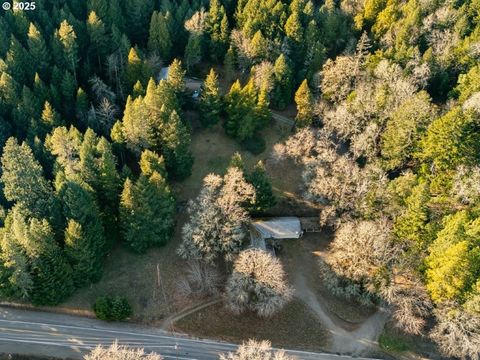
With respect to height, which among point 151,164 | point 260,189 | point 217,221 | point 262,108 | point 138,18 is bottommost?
point 217,221

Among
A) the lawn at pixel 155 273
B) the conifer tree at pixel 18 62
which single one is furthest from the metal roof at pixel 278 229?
the conifer tree at pixel 18 62

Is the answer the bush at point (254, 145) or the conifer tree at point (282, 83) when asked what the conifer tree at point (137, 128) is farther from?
the conifer tree at point (282, 83)

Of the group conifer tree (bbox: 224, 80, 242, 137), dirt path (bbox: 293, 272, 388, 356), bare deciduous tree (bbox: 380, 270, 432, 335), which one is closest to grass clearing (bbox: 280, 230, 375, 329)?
dirt path (bbox: 293, 272, 388, 356)

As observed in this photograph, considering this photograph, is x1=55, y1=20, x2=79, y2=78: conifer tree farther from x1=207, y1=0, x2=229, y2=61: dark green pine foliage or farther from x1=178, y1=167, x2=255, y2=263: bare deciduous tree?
x1=178, y1=167, x2=255, y2=263: bare deciduous tree

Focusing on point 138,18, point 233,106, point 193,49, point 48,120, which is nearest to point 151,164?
point 233,106

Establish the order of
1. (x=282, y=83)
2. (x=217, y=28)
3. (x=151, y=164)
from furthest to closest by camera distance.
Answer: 1. (x=217, y=28)
2. (x=282, y=83)
3. (x=151, y=164)

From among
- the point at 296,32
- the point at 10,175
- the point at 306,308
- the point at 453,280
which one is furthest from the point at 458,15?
the point at 10,175

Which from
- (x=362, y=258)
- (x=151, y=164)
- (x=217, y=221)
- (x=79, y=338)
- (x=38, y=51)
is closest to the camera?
(x=79, y=338)

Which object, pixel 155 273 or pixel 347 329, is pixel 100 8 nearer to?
pixel 155 273
